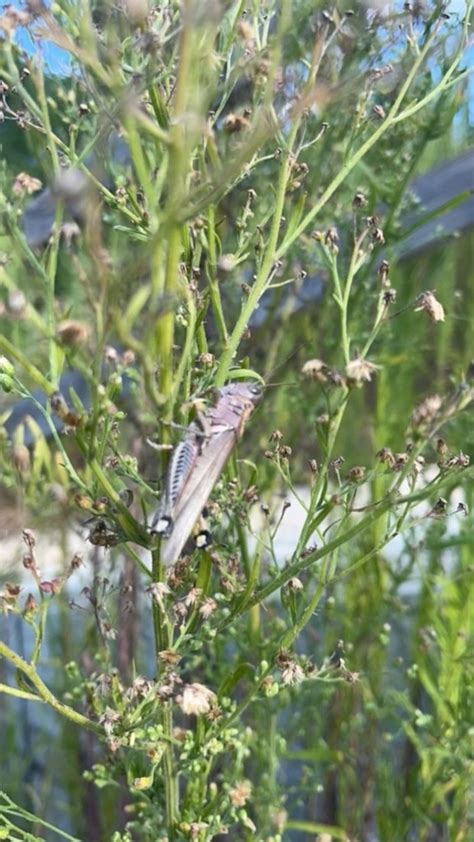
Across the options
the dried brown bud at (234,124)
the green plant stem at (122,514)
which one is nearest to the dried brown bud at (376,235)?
the dried brown bud at (234,124)

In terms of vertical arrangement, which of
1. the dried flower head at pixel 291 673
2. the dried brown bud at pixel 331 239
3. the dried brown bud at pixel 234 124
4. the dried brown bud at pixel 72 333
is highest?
the dried brown bud at pixel 331 239

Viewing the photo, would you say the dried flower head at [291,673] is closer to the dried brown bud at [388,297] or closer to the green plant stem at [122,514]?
the green plant stem at [122,514]

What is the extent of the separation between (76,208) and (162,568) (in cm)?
25

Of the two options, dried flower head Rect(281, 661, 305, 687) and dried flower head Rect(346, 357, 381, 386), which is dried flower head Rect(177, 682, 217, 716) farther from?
dried flower head Rect(346, 357, 381, 386)

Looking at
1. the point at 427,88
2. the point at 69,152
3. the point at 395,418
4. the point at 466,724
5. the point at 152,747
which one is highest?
the point at 427,88

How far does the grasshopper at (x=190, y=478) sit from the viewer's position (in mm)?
475

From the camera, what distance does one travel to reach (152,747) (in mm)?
536

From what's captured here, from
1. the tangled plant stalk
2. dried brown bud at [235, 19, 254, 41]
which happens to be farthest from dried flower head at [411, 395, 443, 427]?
dried brown bud at [235, 19, 254, 41]

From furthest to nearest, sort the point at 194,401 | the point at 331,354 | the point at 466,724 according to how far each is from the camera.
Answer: the point at 331,354 → the point at 466,724 → the point at 194,401

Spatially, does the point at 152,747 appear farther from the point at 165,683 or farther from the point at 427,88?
the point at 427,88

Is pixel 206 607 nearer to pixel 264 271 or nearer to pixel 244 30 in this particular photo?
pixel 264 271

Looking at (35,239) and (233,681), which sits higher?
(35,239)

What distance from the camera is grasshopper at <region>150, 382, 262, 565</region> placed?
1.56 feet

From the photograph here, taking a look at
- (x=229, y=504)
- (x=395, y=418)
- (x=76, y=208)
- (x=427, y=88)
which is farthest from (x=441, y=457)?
(x=395, y=418)
